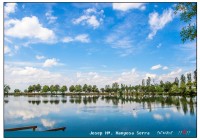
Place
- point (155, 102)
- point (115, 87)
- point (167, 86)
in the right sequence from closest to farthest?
point (155, 102)
point (167, 86)
point (115, 87)

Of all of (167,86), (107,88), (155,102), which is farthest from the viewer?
(107,88)

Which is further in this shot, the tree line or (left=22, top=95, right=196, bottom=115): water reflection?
the tree line

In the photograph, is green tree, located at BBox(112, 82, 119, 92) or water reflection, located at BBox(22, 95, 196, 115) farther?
green tree, located at BBox(112, 82, 119, 92)

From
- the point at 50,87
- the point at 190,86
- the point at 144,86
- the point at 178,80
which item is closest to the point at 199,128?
the point at 190,86

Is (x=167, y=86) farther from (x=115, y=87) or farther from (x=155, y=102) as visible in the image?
(x=155, y=102)

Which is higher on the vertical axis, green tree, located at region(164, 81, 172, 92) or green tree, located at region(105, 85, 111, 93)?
green tree, located at region(164, 81, 172, 92)

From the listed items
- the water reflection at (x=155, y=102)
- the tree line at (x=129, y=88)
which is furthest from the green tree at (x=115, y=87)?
the water reflection at (x=155, y=102)

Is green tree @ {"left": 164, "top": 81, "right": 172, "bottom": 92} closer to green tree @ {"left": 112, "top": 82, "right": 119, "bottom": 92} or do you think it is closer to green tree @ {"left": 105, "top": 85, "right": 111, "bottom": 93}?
green tree @ {"left": 112, "top": 82, "right": 119, "bottom": 92}

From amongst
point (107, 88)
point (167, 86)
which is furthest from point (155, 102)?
point (107, 88)

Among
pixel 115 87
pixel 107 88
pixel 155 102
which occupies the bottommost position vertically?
pixel 107 88

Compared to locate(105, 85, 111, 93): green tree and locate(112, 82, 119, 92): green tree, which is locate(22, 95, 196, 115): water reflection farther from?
locate(105, 85, 111, 93): green tree

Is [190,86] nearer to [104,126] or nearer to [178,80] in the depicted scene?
[178,80]

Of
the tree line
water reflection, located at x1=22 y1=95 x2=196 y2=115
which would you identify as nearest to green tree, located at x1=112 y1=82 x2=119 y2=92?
the tree line

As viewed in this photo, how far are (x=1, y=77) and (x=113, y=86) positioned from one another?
278 ft
